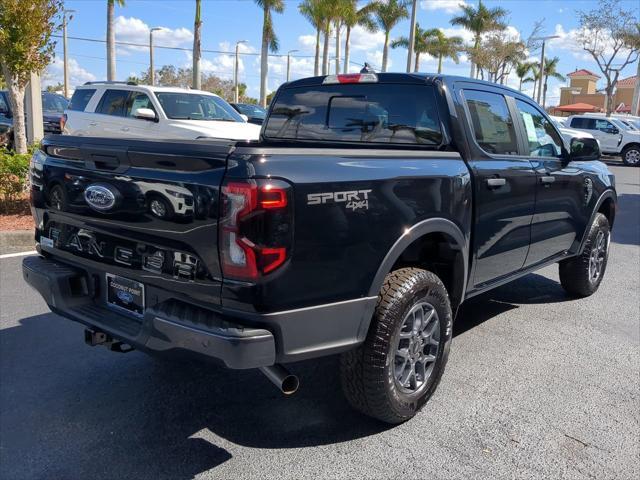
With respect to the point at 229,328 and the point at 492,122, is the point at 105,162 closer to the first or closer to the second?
the point at 229,328

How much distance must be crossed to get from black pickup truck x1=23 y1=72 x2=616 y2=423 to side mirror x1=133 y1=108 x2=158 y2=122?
728 centimetres

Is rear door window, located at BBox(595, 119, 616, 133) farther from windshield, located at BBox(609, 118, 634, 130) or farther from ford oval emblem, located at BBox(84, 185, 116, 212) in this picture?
ford oval emblem, located at BBox(84, 185, 116, 212)

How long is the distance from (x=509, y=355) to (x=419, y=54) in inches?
1862

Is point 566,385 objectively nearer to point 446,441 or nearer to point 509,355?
point 509,355

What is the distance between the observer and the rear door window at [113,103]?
11.8 meters

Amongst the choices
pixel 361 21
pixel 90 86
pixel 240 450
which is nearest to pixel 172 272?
pixel 240 450

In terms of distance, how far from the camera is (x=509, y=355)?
4289 millimetres

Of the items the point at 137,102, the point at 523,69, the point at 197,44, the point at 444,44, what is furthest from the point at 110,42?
the point at 523,69

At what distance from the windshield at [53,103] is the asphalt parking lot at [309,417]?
48.0ft

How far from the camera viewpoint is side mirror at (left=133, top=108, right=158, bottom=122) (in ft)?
35.5

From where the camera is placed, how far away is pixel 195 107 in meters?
11.7

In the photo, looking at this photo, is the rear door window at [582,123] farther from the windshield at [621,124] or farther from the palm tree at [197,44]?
the palm tree at [197,44]

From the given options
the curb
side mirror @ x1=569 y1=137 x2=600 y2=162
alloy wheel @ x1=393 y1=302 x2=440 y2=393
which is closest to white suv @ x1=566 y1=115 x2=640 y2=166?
side mirror @ x1=569 y1=137 x2=600 y2=162

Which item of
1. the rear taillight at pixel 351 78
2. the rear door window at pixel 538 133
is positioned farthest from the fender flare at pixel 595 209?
the rear taillight at pixel 351 78
